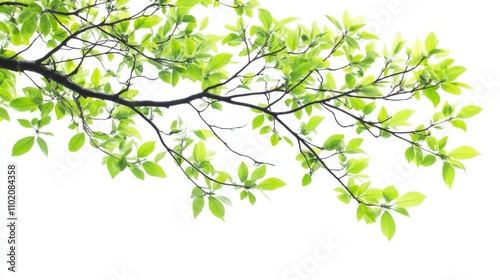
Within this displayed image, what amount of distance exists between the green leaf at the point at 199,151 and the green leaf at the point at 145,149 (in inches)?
5.7

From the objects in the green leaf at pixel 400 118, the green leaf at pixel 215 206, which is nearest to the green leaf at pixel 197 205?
the green leaf at pixel 215 206

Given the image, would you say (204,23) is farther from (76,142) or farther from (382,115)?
(382,115)

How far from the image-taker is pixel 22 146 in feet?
4.68

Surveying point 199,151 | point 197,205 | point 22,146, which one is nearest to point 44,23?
point 22,146

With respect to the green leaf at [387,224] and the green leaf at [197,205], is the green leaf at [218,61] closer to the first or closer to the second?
the green leaf at [197,205]

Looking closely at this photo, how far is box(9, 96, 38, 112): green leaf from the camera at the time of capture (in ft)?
4.83

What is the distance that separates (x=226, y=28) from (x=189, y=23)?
5.8 inches

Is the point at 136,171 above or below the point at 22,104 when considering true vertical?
below

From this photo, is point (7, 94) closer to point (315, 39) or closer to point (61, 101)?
point (61, 101)

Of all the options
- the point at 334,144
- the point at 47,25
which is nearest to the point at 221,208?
the point at 334,144

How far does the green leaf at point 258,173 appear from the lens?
1.30 meters

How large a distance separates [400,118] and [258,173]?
0.48 meters

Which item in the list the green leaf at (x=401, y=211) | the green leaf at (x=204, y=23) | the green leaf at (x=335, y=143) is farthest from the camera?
the green leaf at (x=204, y=23)

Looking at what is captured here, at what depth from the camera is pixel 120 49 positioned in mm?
1531
